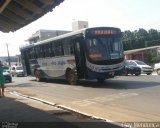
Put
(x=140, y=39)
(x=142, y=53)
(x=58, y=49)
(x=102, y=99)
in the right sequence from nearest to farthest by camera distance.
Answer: (x=102, y=99), (x=58, y=49), (x=142, y=53), (x=140, y=39)

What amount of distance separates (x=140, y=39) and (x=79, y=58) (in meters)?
76.1

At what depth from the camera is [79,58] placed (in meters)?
21.2

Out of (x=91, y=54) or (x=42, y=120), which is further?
(x=91, y=54)

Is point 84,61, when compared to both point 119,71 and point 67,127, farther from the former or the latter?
point 67,127

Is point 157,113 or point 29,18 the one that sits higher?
point 29,18

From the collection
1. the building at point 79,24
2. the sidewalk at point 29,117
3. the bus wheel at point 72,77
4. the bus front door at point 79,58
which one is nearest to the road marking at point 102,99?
the sidewalk at point 29,117

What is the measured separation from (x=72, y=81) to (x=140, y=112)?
12.0 m

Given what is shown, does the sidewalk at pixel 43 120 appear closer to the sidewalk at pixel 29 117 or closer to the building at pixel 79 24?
the sidewalk at pixel 29 117

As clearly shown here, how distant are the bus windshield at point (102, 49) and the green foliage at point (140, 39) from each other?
70.1 meters

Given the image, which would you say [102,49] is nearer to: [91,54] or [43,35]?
[91,54]

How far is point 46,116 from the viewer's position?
10477 mm

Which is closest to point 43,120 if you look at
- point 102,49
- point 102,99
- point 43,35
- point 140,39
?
point 102,99

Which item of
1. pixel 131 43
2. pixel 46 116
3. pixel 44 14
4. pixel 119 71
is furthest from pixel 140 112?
pixel 131 43

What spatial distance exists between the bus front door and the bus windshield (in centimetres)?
69
